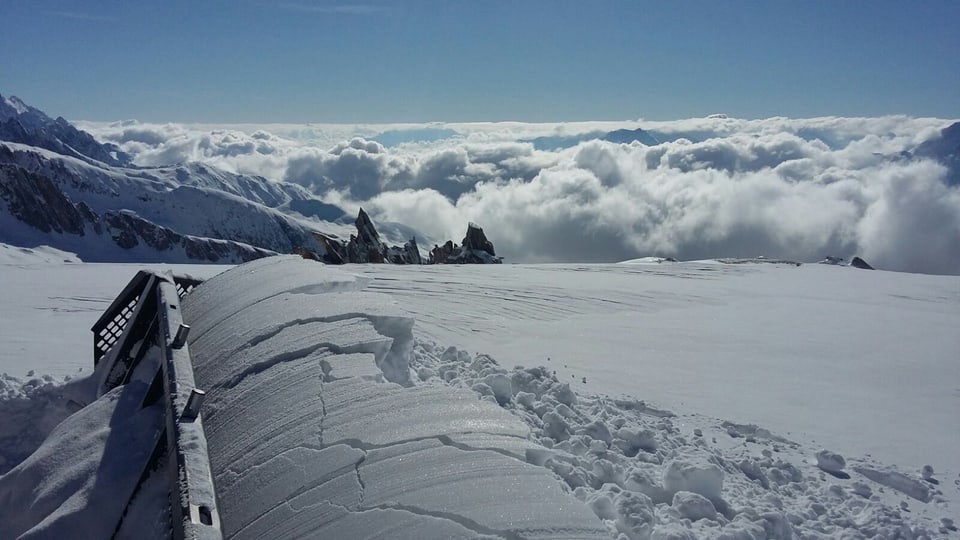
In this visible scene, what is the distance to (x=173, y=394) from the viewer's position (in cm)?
291

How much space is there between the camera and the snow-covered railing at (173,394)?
217 centimetres

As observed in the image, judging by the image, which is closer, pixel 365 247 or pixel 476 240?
pixel 476 240

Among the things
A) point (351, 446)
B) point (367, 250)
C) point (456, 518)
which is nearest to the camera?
point (456, 518)

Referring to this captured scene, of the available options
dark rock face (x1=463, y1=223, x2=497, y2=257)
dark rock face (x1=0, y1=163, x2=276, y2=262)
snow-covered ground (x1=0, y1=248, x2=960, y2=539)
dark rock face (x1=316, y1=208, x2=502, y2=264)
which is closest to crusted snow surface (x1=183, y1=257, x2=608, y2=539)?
snow-covered ground (x1=0, y1=248, x2=960, y2=539)

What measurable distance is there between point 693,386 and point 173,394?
499 cm

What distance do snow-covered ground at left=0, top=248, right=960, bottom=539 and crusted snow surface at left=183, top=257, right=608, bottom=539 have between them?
0.53 ft

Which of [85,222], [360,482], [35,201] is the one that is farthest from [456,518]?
[85,222]

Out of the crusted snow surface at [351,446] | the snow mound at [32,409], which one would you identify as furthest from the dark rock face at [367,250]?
the crusted snow surface at [351,446]

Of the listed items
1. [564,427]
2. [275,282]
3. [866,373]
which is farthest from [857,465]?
[275,282]

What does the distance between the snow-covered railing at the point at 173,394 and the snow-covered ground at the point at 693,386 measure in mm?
1020

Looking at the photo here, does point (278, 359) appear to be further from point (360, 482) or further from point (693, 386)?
point (693, 386)

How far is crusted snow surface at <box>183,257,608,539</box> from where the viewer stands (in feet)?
7.16

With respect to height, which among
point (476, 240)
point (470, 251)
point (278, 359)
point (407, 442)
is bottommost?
point (470, 251)

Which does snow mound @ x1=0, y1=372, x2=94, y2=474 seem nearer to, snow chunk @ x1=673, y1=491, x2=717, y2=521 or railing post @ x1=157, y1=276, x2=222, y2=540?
railing post @ x1=157, y1=276, x2=222, y2=540
